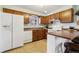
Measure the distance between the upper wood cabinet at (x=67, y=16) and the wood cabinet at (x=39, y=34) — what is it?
0.83ft

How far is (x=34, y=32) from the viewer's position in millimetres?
1228

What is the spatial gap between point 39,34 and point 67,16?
41cm

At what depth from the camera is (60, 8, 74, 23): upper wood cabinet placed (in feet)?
3.33

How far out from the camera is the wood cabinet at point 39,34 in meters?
1.14

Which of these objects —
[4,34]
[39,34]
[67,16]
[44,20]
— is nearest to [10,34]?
[4,34]

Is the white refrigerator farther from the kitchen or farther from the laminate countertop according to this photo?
the laminate countertop

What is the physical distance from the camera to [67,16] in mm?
1084

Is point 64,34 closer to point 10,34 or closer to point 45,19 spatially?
point 45,19

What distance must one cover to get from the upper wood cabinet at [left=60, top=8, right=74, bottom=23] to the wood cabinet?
0.83ft

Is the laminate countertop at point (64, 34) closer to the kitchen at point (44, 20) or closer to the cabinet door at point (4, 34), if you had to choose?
the kitchen at point (44, 20)

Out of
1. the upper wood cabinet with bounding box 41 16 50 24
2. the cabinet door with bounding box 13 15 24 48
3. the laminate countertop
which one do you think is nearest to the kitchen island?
the laminate countertop

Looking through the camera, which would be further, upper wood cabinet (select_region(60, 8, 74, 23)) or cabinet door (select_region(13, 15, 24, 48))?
cabinet door (select_region(13, 15, 24, 48))
